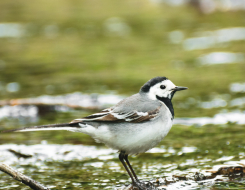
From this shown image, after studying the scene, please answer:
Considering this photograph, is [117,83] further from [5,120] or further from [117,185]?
→ [117,185]

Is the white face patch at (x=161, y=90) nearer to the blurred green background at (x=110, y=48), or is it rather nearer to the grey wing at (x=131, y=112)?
the grey wing at (x=131, y=112)

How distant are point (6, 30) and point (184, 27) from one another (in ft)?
25.2

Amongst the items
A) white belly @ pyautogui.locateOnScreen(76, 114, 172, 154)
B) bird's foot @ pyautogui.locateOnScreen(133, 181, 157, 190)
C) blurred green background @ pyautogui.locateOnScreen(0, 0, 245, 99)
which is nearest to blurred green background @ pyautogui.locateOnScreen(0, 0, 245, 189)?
blurred green background @ pyautogui.locateOnScreen(0, 0, 245, 99)

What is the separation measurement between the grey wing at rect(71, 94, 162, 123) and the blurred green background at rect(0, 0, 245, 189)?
117 cm

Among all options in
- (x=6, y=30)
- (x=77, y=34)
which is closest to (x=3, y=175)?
(x=77, y=34)

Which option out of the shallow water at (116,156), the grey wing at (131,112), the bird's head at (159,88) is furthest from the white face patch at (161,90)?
the shallow water at (116,156)

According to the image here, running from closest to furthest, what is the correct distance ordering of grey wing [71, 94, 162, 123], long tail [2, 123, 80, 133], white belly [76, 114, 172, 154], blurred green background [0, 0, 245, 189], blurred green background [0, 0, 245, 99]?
long tail [2, 123, 80, 133] < white belly [76, 114, 172, 154] < grey wing [71, 94, 162, 123] < blurred green background [0, 0, 245, 189] < blurred green background [0, 0, 245, 99]

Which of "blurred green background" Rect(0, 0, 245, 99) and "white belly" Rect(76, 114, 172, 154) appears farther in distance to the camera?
"blurred green background" Rect(0, 0, 245, 99)

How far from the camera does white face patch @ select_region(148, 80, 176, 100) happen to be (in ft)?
18.7

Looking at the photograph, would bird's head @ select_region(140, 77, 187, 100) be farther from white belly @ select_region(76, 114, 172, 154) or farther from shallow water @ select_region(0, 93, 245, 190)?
shallow water @ select_region(0, 93, 245, 190)

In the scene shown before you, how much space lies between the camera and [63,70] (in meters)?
14.0

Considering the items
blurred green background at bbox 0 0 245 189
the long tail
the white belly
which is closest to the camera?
the long tail

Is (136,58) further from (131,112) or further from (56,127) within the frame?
(56,127)

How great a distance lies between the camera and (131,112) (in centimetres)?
549
